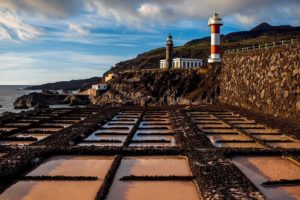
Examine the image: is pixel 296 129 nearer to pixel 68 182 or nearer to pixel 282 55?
pixel 282 55

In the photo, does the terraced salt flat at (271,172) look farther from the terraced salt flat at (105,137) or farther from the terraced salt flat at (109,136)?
the terraced salt flat at (105,137)

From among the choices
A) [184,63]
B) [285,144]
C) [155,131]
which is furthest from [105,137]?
[184,63]

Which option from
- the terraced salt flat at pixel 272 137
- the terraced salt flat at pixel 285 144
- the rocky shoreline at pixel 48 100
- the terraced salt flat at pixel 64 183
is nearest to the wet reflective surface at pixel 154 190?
the terraced salt flat at pixel 64 183

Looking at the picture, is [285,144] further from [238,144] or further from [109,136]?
[109,136]

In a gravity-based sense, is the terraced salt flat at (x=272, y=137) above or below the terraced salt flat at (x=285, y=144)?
above

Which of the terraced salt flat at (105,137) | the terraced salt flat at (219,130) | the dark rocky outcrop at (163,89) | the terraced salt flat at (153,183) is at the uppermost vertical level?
the dark rocky outcrop at (163,89)
